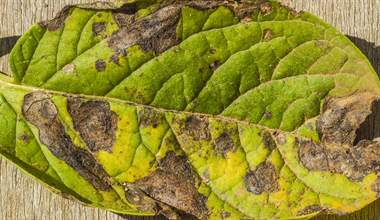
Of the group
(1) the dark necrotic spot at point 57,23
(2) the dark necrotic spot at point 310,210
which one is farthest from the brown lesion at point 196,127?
(1) the dark necrotic spot at point 57,23

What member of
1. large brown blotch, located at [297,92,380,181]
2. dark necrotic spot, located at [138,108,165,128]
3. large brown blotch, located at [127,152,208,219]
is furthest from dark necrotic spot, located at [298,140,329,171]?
dark necrotic spot, located at [138,108,165,128]

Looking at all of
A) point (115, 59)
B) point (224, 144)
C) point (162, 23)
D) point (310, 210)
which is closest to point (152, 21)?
point (162, 23)

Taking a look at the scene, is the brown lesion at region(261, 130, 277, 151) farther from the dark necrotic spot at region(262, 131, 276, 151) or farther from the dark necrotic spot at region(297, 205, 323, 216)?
the dark necrotic spot at region(297, 205, 323, 216)

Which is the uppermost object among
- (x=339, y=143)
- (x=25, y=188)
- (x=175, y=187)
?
(x=339, y=143)

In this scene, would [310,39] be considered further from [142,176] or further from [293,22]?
[142,176]

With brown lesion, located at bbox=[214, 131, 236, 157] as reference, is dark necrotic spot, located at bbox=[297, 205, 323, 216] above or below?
below

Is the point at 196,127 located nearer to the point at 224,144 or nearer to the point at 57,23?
the point at 224,144
